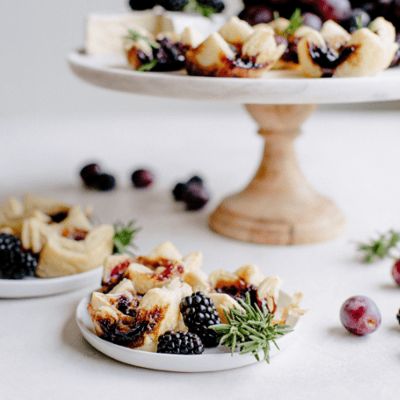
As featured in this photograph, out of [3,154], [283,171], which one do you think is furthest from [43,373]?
[3,154]

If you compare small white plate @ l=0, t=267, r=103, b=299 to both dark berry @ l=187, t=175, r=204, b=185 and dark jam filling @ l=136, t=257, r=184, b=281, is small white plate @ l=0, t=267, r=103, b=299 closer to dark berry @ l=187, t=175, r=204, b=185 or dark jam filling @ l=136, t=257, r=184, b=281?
dark jam filling @ l=136, t=257, r=184, b=281

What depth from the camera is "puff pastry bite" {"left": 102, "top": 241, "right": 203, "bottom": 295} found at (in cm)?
68

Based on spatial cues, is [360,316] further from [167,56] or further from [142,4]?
[142,4]

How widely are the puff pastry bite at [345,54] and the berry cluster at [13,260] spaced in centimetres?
48

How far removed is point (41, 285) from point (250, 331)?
0.32 meters

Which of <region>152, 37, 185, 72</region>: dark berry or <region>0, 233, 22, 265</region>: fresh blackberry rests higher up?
<region>152, 37, 185, 72</region>: dark berry

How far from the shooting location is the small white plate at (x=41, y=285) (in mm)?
767

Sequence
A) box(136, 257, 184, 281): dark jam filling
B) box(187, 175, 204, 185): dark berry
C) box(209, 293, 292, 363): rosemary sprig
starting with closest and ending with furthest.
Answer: box(209, 293, 292, 363): rosemary sprig → box(136, 257, 184, 281): dark jam filling → box(187, 175, 204, 185): dark berry

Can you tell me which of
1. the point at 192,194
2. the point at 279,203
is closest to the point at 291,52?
the point at 279,203

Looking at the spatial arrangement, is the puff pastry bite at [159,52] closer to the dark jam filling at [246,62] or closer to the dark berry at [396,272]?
the dark jam filling at [246,62]

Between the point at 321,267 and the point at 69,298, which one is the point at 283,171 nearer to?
the point at 321,267

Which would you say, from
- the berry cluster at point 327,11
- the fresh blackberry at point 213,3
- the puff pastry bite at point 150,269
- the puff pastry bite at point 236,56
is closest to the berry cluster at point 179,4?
the fresh blackberry at point 213,3

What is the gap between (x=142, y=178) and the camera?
1306mm

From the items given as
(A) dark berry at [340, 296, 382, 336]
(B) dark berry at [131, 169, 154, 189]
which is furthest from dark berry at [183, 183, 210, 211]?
(A) dark berry at [340, 296, 382, 336]
